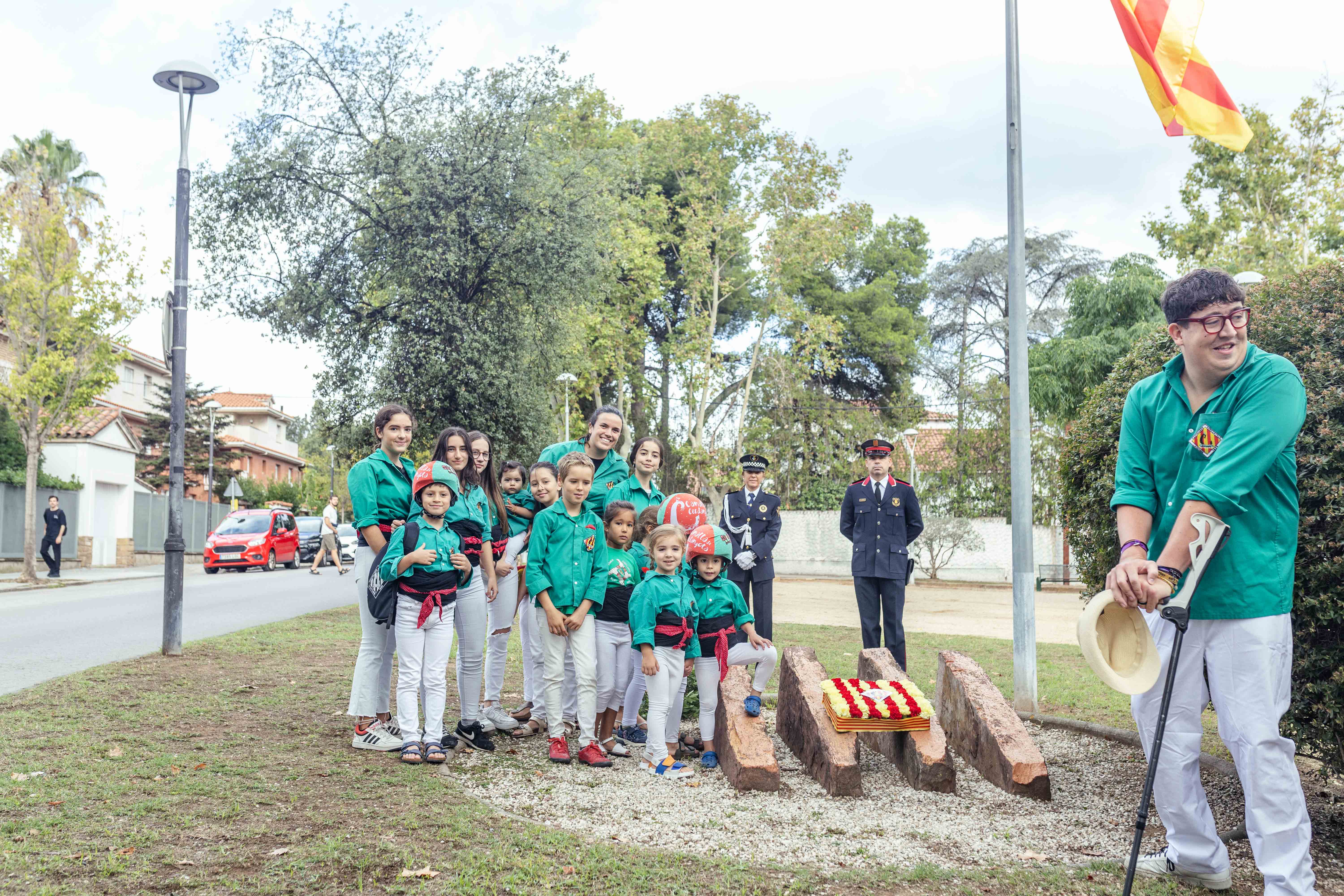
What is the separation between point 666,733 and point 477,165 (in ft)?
36.7

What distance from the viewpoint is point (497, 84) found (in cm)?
1600

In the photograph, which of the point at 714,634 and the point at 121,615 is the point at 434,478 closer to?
the point at 714,634

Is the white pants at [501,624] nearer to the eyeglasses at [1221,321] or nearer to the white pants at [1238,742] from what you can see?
the white pants at [1238,742]

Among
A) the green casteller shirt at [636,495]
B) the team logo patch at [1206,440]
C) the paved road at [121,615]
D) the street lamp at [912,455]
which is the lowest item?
the paved road at [121,615]

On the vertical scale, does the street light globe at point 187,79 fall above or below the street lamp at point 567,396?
above

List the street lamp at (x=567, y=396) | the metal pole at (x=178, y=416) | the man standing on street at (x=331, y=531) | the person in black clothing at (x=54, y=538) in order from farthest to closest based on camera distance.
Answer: the person in black clothing at (x=54, y=538) < the street lamp at (x=567, y=396) < the man standing on street at (x=331, y=531) < the metal pole at (x=178, y=416)

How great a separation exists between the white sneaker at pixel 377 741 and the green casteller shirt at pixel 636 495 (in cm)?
195

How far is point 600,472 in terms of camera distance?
6984 mm

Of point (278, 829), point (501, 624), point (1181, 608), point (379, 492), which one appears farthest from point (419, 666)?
point (1181, 608)

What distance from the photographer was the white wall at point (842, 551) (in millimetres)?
30906

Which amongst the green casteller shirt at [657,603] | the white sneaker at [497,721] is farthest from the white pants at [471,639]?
the green casteller shirt at [657,603]

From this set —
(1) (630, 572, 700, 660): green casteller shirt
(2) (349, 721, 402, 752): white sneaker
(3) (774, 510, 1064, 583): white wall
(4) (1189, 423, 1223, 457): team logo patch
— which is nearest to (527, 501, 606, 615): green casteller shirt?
(1) (630, 572, 700, 660): green casteller shirt

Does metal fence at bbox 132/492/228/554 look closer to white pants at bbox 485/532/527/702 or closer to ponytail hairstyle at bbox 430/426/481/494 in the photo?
white pants at bbox 485/532/527/702

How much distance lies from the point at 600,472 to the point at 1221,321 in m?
4.23
